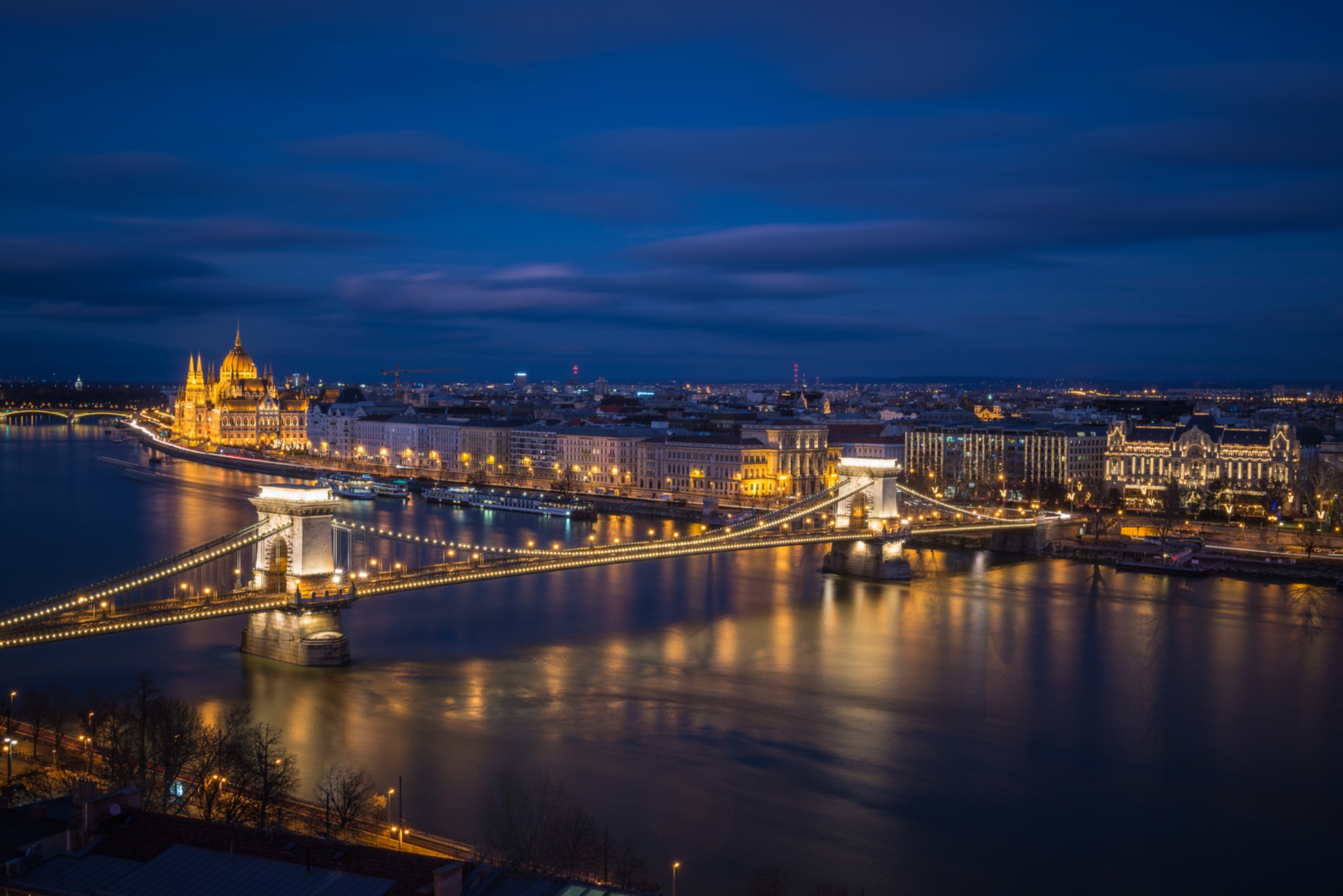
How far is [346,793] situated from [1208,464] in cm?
2163

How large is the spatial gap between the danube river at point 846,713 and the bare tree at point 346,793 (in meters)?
0.24

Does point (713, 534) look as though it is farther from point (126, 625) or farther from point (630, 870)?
point (630, 870)

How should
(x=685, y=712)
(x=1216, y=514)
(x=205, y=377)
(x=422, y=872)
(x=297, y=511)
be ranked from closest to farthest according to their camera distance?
(x=422, y=872), (x=685, y=712), (x=297, y=511), (x=1216, y=514), (x=205, y=377)

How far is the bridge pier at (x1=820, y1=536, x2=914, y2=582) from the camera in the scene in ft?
55.8

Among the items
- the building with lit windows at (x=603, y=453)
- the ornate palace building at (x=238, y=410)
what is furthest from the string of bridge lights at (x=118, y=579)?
the ornate palace building at (x=238, y=410)

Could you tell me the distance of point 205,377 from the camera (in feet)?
178

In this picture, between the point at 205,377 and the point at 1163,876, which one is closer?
the point at 1163,876

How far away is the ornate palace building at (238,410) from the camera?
46.5 metres

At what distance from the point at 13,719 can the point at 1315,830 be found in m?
7.94

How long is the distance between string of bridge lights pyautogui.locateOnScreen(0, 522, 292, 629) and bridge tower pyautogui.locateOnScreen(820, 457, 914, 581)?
339 inches

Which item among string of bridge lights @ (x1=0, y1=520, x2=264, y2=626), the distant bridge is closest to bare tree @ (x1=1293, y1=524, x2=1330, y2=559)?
string of bridge lights @ (x1=0, y1=520, x2=264, y2=626)

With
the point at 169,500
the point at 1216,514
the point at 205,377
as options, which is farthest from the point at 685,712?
the point at 205,377

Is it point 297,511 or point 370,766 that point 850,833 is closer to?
point 370,766

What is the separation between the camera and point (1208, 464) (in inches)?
969
